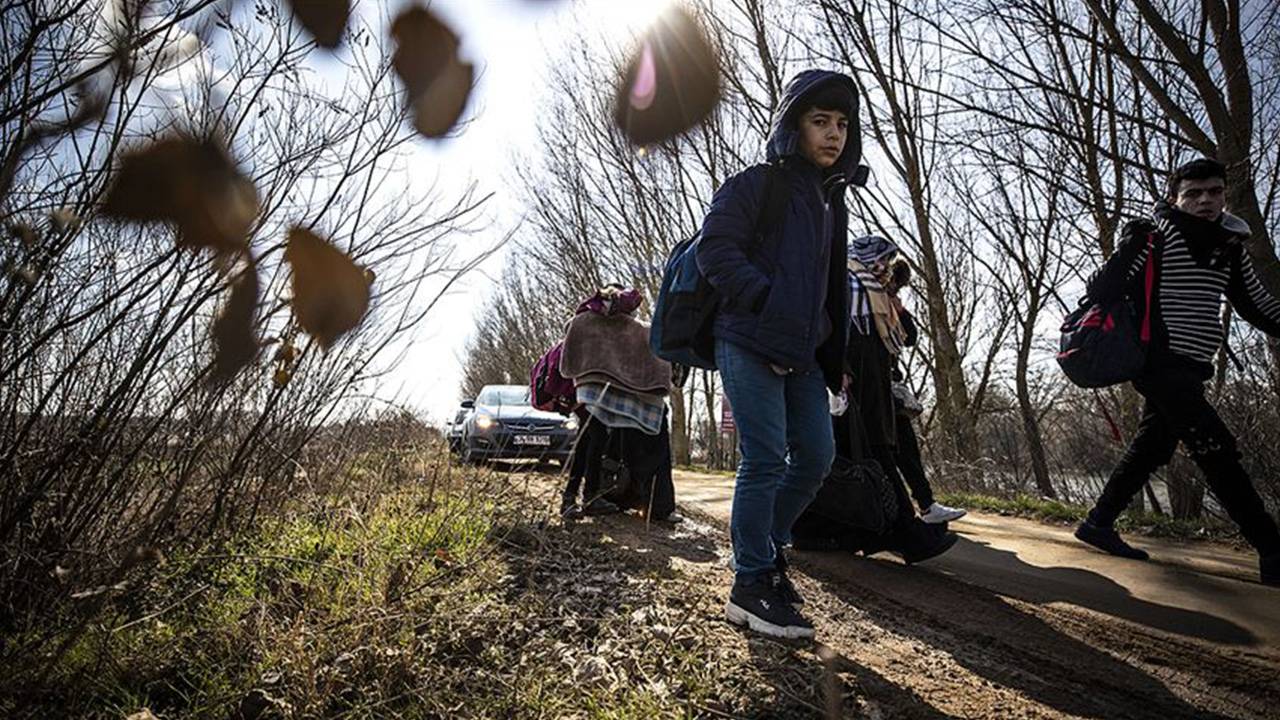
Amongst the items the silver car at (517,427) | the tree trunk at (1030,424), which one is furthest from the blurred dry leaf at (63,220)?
the tree trunk at (1030,424)

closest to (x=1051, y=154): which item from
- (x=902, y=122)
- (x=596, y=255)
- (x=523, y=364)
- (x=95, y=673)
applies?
(x=902, y=122)

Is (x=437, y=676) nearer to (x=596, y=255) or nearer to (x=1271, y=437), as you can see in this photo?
(x=1271, y=437)

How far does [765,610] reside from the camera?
7.29ft

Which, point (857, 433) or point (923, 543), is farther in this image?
point (857, 433)

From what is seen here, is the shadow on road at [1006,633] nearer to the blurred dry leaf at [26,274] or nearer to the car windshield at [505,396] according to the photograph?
the blurred dry leaf at [26,274]

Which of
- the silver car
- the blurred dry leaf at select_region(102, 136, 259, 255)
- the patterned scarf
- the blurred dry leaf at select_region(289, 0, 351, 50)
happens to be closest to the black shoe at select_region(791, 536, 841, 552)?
the patterned scarf

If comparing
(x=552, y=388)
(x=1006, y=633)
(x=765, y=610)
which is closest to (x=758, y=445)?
(x=765, y=610)

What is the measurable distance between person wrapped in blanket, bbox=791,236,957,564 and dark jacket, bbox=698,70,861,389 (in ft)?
2.30

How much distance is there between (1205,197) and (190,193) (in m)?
4.57

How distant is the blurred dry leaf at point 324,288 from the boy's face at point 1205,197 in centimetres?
412

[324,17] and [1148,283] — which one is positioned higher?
[324,17]

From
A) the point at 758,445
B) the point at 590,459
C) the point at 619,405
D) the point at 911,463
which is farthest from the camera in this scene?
the point at 590,459

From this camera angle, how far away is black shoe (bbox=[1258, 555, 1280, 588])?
291cm

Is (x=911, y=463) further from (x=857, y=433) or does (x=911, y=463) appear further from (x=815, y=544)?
(x=815, y=544)
